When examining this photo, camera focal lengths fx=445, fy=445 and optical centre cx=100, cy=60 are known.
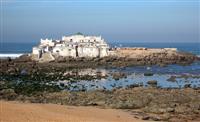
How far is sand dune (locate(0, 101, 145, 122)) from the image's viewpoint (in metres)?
16.1

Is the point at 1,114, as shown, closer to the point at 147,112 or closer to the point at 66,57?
the point at 147,112

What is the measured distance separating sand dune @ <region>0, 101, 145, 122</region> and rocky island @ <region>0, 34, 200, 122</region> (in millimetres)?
1045

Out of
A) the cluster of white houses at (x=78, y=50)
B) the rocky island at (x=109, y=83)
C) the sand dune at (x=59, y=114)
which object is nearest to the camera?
the sand dune at (x=59, y=114)

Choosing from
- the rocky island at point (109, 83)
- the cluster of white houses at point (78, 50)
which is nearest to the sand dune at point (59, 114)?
the rocky island at point (109, 83)

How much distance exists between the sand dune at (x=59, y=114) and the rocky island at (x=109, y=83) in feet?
3.43

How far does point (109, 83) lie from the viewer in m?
34.3

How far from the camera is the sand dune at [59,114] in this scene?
16.1 metres

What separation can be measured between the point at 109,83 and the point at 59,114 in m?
16.9

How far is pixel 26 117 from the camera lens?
53.0 feet

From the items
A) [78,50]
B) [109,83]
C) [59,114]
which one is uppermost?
[78,50]

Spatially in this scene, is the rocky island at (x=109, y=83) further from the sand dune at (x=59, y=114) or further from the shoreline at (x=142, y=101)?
the sand dune at (x=59, y=114)

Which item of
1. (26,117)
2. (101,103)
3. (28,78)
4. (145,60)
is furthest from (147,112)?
(145,60)

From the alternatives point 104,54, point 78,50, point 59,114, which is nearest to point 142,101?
point 59,114

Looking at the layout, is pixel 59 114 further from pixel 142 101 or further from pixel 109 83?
pixel 109 83
